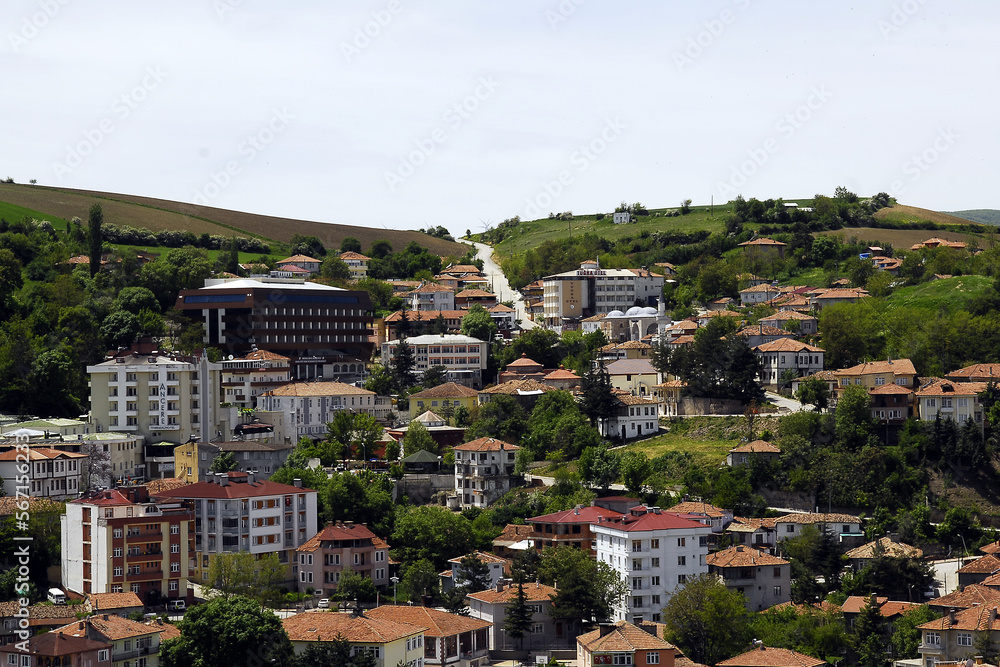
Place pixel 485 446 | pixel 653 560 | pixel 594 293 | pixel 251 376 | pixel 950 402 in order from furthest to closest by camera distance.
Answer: pixel 594 293, pixel 251 376, pixel 485 446, pixel 950 402, pixel 653 560

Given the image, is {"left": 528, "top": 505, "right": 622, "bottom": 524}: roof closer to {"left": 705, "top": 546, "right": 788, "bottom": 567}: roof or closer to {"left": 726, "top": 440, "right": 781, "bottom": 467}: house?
{"left": 705, "top": 546, "right": 788, "bottom": 567}: roof

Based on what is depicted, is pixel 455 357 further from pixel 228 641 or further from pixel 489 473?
pixel 228 641

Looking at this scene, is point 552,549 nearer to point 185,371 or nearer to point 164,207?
point 185,371

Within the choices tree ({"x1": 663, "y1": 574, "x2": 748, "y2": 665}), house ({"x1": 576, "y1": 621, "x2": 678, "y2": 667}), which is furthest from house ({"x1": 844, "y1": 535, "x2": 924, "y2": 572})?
house ({"x1": 576, "y1": 621, "x2": 678, "y2": 667})

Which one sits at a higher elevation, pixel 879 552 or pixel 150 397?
pixel 150 397

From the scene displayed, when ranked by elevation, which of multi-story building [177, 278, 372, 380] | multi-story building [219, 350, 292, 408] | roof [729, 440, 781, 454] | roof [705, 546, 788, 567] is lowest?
roof [705, 546, 788, 567]

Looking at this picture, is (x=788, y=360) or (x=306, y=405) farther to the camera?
(x=788, y=360)

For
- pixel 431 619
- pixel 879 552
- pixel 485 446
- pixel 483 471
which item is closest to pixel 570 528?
pixel 483 471
